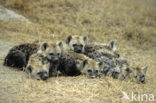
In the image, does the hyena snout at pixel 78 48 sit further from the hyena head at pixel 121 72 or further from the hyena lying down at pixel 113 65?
the hyena head at pixel 121 72

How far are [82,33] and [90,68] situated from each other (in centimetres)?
415

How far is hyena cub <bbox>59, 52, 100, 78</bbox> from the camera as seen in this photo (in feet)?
19.9

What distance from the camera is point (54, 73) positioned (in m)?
6.04

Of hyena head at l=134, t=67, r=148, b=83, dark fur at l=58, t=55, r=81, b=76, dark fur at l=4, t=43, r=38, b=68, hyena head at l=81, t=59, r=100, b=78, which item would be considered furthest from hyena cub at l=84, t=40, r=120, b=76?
dark fur at l=4, t=43, r=38, b=68

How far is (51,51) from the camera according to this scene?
5.92 m

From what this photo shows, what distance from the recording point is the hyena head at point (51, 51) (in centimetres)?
593

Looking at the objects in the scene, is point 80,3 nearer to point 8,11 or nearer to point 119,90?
point 8,11

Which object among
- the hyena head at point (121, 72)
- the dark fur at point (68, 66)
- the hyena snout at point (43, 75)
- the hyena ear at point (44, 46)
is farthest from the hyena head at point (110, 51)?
the hyena snout at point (43, 75)

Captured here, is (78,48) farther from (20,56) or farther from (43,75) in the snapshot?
(43,75)

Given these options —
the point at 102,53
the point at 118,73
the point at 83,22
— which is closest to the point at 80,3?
the point at 83,22

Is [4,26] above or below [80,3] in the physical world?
below

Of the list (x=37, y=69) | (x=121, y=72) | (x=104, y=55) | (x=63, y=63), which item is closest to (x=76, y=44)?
(x=104, y=55)

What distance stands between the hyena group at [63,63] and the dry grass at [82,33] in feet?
0.81

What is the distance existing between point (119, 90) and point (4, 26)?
5768mm
